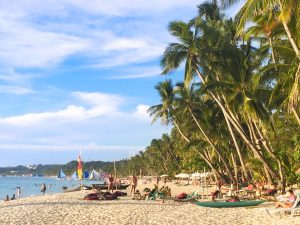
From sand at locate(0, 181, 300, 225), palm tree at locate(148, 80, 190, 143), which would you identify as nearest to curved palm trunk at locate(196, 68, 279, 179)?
sand at locate(0, 181, 300, 225)

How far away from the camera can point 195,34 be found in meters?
27.6

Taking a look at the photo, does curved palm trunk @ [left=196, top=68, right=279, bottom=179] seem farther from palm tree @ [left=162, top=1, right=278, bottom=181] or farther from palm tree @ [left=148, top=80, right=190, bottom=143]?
palm tree @ [left=148, top=80, right=190, bottom=143]

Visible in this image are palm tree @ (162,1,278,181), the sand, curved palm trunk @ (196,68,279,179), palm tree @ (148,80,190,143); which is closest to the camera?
the sand

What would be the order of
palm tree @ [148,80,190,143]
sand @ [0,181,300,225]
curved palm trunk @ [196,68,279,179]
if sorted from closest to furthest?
1. sand @ [0,181,300,225]
2. curved palm trunk @ [196,68,279,179]
3. palm tree @ [148,80,190,143]

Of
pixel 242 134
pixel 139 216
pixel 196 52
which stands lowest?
pixel 139 216

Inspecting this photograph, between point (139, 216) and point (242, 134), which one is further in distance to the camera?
point (242, 134)

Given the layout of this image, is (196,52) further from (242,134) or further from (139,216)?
(139,216)

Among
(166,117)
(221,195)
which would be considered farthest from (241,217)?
(166,117)

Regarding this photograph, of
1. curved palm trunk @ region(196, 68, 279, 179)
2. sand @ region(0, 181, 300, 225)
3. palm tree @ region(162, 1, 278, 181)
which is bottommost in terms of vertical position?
sand @ region(0, 181, 300, 225)

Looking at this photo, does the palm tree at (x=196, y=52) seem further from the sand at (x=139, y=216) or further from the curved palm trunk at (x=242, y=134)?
the sand at (x=139, y=216)

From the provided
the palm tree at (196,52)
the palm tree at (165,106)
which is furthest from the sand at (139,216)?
the palm tree at (165,106)

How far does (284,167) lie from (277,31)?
1109 centimetres

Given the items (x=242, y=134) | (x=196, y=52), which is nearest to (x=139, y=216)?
(x=242, y=134)

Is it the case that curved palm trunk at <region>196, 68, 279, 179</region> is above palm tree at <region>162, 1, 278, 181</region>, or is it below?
below
